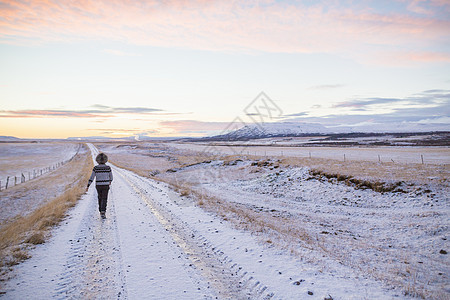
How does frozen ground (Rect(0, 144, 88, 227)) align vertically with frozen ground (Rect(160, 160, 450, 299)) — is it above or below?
below

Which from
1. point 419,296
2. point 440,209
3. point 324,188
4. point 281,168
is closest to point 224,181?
point 281,168

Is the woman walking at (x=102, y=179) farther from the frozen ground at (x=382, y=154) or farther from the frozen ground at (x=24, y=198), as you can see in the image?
the frozen ground at (x=382, y=154)

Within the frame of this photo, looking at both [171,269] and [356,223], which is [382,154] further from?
[171,269]

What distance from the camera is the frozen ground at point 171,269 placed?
489 cm

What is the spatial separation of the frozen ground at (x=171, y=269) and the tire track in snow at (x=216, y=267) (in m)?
0.02

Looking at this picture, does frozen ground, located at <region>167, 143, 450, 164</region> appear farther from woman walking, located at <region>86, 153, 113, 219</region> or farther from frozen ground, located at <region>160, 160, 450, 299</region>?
woman walking, located at <region>86, 153, 113, 219</region>

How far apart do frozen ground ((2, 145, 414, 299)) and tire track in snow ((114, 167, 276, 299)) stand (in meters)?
0.02

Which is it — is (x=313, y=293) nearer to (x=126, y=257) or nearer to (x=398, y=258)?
(x=126, y=257)

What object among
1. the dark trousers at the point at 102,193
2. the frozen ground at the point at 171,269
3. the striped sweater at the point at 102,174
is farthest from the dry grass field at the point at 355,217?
the striped sweater at the point at 102,174

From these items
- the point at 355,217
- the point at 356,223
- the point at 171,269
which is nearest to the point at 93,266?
the point at 171,269

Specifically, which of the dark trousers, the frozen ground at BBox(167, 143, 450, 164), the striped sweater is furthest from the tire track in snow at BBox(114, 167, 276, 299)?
the frozen ground at BBox(167, 143, 450, 164)

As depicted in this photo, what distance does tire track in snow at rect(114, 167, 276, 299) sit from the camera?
195 inches

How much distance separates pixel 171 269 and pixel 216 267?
3.61ft

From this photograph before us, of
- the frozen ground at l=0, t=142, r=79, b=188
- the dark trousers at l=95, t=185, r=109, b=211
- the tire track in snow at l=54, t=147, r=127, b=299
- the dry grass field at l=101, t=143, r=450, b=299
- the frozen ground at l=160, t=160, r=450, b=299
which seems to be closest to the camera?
the tire track in snow at l=54, t=147, r=127, b=299
